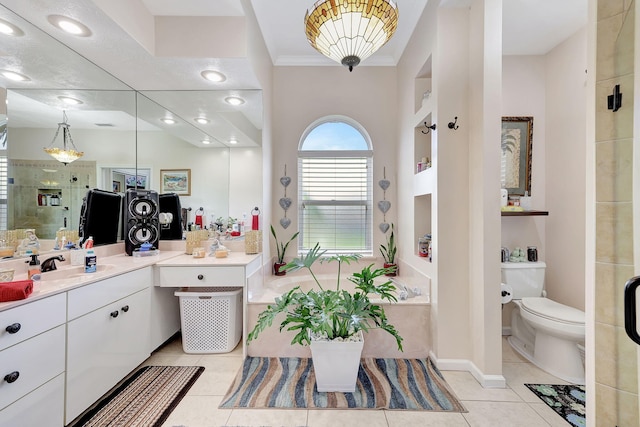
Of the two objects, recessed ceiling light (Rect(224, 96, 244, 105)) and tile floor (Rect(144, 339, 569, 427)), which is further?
recessed ceiling light (Rect(224, 96, 244, 105))

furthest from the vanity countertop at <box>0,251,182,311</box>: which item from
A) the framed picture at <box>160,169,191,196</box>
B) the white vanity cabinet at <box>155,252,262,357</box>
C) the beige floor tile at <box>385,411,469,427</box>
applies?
the beige floor tile at <box>385,411,469,427</box>

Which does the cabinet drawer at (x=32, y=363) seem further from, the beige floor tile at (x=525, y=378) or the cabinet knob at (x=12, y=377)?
the beige floor tile at (x=525, y=378)

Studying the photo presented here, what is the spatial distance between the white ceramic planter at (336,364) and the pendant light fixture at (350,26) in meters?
1.80

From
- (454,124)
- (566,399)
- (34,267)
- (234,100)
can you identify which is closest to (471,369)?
(566,399)

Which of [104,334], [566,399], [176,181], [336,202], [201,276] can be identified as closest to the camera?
[104,334]

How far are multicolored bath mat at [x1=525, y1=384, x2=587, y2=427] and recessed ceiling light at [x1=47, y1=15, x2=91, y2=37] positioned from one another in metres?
3.69

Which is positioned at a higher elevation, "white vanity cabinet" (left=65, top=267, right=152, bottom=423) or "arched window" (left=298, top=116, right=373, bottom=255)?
"arched window" (left=298, top=116, right=373, bottom=255)

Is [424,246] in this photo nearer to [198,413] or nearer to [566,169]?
[566,169]

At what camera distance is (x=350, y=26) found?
1.45 meters

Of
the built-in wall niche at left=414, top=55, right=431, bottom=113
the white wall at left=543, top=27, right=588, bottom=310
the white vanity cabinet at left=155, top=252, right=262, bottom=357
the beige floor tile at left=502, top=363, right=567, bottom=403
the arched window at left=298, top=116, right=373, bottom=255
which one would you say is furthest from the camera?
the arched window at left=298, top=116, right=373, bottom=255

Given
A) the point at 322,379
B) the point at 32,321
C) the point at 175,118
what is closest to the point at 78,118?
the point at 175,118

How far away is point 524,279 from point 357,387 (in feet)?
5.91

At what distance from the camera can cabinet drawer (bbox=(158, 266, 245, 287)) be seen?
202 centimetres

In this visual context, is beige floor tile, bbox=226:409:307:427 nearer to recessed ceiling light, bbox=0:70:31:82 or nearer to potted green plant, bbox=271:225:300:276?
potted green plant, bbox=271:225:300:276
